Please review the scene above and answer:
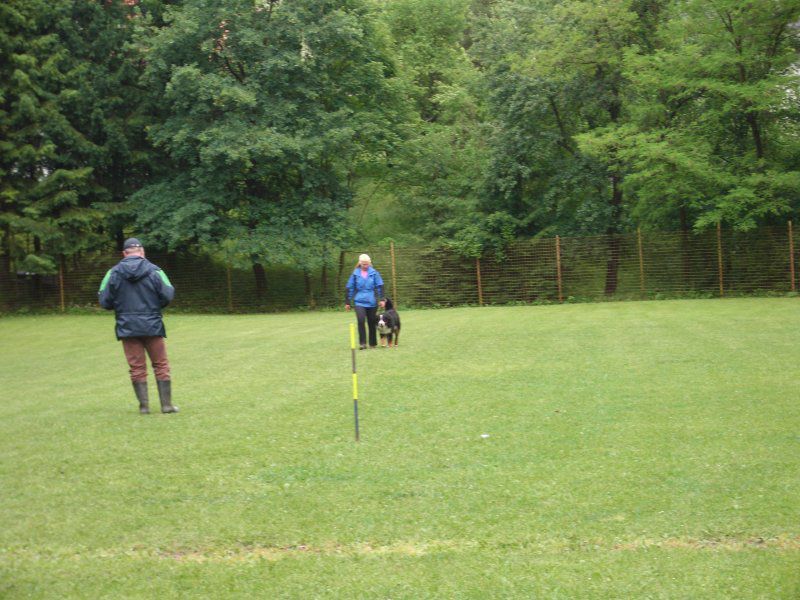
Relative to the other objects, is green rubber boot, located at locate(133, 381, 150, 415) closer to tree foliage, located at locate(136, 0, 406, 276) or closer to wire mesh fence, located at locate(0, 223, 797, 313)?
tree foliage, located at locate(136, 0, 406, 276)

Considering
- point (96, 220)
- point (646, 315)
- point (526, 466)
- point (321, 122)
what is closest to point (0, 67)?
point (96, 220)

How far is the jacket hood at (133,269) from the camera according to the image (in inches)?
366

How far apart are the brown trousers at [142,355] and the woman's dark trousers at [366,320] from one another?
6338 millimetres

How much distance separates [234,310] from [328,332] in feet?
40.3

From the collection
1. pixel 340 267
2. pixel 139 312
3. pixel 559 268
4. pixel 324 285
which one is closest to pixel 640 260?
pixel 559 268

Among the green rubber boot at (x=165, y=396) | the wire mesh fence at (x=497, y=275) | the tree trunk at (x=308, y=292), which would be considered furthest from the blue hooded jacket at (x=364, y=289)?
the tree trunk at (x=308, y=292)

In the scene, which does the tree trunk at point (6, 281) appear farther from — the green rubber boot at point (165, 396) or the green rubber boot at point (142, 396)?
the green rubber boot at point (165, 396)

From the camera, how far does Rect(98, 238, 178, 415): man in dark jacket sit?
929 cm

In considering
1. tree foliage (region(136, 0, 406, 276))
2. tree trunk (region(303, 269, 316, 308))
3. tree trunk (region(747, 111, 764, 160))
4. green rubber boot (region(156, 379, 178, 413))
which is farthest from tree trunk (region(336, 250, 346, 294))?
green rubber boot (region(156, 379, 178, 413))

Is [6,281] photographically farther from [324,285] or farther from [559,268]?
[559,268]

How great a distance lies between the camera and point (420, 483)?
6.13 metres

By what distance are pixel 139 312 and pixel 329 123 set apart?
2205 cm

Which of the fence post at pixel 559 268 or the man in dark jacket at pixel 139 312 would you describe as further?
the fence post at pixel 559 268

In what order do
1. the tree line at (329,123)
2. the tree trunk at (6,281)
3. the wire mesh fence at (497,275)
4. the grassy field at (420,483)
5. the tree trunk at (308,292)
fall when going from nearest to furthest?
the grassy field at (420,483)
the tree line at (329,123)
the wire mesh fence at (497,275)
the tree trunk at (6,281)
the tree trunk at (308,292)
